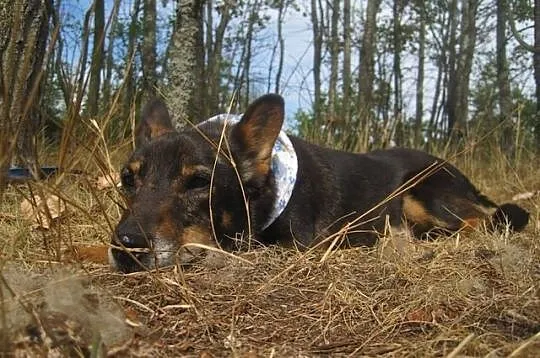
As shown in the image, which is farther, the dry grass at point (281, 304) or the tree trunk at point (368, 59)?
the tree trunk at point (368, 59)

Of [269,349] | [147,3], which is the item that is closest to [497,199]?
[269,349]

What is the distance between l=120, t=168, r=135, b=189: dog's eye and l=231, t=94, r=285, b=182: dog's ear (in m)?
0.58

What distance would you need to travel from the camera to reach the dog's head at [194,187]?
2.58 m

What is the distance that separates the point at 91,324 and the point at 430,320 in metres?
1.04

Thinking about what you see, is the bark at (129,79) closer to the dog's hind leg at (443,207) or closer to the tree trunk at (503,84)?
the dog's hind leg at (443,207)

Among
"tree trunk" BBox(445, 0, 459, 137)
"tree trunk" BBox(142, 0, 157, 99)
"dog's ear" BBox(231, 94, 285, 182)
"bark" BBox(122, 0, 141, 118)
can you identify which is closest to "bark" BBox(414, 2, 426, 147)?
"tree trunk" BBox(445, 0, 459, 137)

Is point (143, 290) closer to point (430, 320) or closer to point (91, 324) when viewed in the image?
point (91, 324)

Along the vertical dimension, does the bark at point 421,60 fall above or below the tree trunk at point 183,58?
above

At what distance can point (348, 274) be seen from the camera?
259cm

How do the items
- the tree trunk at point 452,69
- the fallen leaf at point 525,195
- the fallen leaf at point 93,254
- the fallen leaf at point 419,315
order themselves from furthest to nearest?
1. the tree trunk at point 452,69
2. the fallen leaf at point 525,195
3. the fallen leaf at point 93,254
4. the fallen leaf at point 419,315

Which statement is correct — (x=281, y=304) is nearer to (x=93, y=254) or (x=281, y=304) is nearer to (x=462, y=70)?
(x=93, y=254)

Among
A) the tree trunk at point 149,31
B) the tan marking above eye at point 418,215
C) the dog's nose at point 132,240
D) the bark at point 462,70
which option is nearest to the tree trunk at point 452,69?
the bark at point 462,70

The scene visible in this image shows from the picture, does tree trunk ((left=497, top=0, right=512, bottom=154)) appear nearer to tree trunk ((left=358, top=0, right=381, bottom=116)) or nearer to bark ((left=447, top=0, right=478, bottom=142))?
bark ((left=447, top=0, right=478, bottom=142))

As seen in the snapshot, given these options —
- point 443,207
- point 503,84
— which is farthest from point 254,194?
point 503,84
